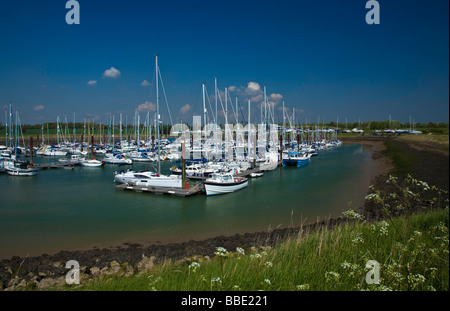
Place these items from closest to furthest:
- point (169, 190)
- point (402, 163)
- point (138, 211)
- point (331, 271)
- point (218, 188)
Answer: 1. point (331, 271)
2. point (138, 211)
3. point (169, 190)
4. point (218, 188)
5. point (402, 163)

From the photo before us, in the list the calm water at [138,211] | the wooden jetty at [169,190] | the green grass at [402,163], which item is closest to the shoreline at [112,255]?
the calm water at [138,211]

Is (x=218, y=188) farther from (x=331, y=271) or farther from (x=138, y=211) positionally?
(x=331, y=271)

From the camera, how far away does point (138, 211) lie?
20859mm

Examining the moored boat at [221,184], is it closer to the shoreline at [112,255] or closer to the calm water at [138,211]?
the calm water at [138,211]

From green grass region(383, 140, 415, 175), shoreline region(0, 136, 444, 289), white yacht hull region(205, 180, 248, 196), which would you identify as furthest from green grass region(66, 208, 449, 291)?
green grass region(383, 140, 415, 175)

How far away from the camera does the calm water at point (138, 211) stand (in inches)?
623

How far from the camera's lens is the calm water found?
15.8 meters

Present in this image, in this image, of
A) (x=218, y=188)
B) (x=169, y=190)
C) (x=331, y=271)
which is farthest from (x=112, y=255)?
(x=218, y=188)

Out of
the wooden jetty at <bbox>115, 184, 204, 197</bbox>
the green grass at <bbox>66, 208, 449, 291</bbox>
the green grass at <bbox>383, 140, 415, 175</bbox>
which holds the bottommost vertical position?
the wooden jetty at <bbox>115, 184, 204, 197</bbox>

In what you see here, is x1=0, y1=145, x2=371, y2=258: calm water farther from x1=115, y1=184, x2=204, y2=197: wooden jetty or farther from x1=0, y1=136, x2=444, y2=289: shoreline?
x1=0, y1=136, x2=444, y2=289: shoreline

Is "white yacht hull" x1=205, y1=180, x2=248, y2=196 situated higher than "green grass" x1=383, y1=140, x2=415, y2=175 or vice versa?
"green grass" x1=383, y1=140, x2=415, y2=175
